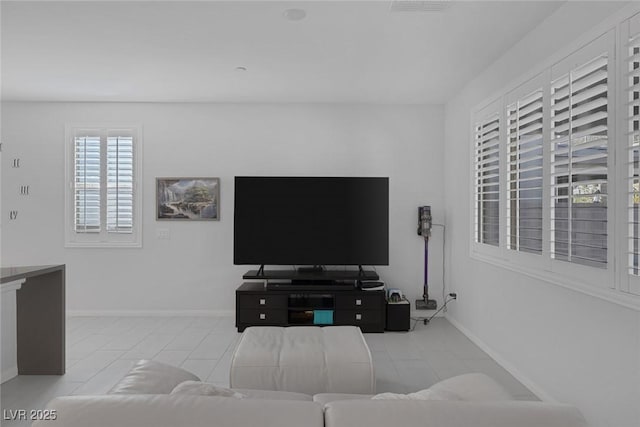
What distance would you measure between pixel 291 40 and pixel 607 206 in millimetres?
2564

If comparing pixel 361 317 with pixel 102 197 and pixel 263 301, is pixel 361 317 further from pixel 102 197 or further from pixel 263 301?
pixel 102 197

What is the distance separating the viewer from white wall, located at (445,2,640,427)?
7.20 feet

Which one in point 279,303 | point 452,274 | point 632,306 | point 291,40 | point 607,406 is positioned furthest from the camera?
point 452,274

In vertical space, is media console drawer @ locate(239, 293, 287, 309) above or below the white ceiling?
below

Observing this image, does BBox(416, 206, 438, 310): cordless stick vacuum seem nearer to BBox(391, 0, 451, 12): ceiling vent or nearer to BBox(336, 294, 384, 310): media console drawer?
BBox(336, 294, 384, 310): media console drawer

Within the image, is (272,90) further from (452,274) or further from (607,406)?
(607,406)

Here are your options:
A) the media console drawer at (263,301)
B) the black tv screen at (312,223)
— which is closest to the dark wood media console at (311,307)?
the media console drawer at (263,301)

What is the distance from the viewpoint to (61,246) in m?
5.20

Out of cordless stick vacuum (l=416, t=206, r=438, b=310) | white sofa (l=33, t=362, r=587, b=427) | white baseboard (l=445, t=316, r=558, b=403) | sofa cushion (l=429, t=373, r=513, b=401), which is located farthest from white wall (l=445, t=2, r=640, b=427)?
white sofa (l=33, t=362, r=587, b=427)

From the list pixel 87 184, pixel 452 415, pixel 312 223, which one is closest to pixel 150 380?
pixel 452 415

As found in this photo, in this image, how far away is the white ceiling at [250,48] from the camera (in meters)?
2.84

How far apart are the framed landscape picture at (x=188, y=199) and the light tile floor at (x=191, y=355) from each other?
4.37 ft

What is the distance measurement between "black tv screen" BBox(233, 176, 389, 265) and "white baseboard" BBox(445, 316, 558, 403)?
123 cm

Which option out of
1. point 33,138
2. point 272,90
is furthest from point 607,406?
point 33,138
